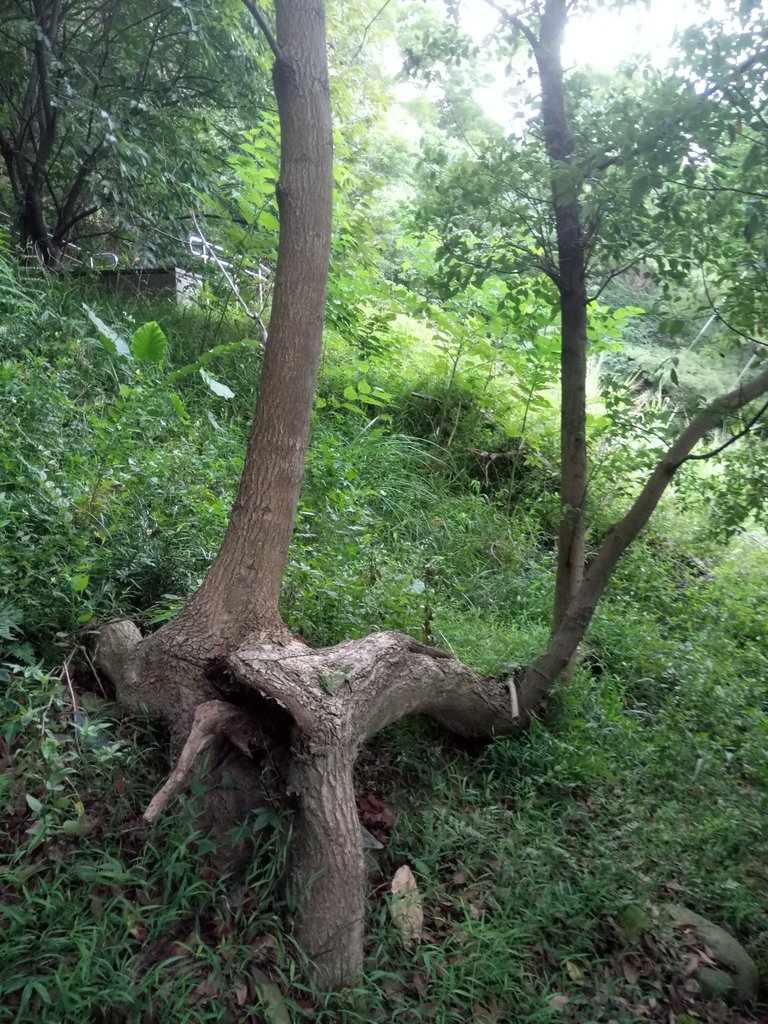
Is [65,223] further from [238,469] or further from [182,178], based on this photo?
[238,469]

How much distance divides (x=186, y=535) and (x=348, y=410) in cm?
321

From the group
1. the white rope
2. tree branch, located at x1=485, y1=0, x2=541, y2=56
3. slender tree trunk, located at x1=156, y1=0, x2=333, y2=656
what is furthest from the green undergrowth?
tree branch, located at x1=485, y1=0, x2=541, y2=56

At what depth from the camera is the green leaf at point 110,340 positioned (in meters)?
5.52

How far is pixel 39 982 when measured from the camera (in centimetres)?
211

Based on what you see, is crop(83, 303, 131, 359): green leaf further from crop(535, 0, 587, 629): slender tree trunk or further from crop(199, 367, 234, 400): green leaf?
crop(535, 0, 587, 629): slender tree trunk

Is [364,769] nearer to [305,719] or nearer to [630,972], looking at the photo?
[305,719]

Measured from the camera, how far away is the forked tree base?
2521mm

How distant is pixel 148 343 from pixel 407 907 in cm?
421

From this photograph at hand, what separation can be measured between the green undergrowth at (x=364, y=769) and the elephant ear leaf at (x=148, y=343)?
0.64 feet

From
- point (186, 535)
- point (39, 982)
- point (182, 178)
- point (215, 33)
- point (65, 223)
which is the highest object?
point (215, 33)

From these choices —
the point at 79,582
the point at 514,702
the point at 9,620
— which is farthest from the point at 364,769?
the point at 9,620

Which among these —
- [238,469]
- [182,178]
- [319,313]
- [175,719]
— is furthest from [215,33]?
[175,719]

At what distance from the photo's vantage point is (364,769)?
10.9 ft

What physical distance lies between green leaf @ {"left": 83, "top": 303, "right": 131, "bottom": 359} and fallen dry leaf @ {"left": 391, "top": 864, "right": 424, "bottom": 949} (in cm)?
421
